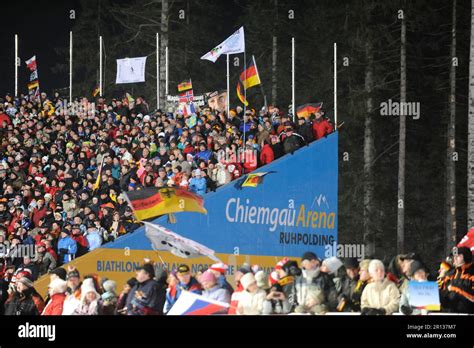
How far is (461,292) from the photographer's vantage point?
14773 mm

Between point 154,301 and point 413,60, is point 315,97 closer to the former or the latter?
point 413,60

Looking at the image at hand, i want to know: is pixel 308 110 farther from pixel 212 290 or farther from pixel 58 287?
pixel 212 290

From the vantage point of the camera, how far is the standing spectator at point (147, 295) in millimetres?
15445

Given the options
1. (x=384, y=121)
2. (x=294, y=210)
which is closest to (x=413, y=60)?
(x=384, y=121)


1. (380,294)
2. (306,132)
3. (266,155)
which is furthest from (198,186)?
(380,294)

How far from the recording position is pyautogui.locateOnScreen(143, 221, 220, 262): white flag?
69.2ft

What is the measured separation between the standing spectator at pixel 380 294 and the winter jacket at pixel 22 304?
5.60 m

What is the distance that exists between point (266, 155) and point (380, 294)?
909 centimetres

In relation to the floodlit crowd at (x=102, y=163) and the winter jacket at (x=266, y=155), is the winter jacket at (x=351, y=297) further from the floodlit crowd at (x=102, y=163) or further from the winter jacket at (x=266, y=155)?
the winter jacket at (x=266, y=155)

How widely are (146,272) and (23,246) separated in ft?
27.1

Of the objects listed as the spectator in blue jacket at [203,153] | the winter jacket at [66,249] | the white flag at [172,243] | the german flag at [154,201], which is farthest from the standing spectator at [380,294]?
the spectator in blue jacket at [203,153]

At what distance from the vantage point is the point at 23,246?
75.8 feet

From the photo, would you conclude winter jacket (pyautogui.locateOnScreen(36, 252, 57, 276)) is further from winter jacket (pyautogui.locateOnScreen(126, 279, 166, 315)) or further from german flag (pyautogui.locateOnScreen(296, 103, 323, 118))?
german flag (pyautogui.locateOnScreen(296, 103, 323, 118))
